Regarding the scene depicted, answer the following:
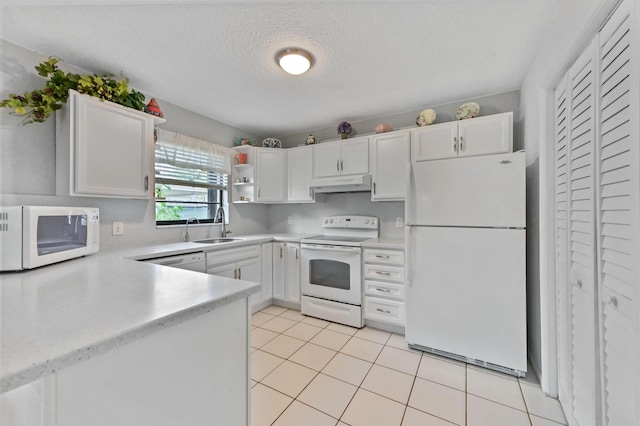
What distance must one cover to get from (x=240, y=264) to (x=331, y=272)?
3.28ft

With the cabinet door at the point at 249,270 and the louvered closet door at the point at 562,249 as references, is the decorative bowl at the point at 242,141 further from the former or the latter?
the louvered closet door at the point at 562,249

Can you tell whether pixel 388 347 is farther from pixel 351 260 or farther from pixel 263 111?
pixel 263 111

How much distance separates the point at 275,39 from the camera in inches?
67.7

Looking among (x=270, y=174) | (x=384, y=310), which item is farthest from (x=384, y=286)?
(x=270, y=174)

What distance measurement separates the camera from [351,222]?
3242mm

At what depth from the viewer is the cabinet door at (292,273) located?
9.96 feet

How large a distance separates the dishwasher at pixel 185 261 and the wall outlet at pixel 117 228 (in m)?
0.54

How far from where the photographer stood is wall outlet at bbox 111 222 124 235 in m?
2.24

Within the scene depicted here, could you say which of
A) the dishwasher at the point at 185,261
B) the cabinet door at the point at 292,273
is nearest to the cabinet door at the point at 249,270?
the cabinet door at the point at 292,273

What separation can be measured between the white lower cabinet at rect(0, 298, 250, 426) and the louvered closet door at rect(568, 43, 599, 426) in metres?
1.49

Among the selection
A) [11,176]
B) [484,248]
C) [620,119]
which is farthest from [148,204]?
[620,119]

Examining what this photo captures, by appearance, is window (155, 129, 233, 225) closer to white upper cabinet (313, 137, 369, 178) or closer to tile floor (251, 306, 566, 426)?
white upper cabinet (313, 137, 369, 178)

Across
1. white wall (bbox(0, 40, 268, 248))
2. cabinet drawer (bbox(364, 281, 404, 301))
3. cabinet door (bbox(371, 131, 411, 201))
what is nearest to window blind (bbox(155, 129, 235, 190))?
white wall (bbox(0, 40, 268, 248))

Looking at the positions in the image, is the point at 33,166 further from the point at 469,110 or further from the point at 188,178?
the point at 469,110
